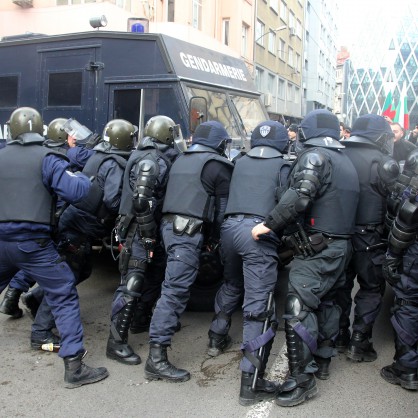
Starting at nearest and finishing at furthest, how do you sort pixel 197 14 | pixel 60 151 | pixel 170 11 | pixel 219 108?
pixel 60 151
pixel 219 108
pixel 170 11
pixel 197 14

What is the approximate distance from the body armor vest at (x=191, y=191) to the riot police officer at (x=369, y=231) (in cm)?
107

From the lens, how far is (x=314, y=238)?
342 centimetres

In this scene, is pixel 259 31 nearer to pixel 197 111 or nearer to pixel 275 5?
pixel 275 5

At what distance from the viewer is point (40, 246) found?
136 inches

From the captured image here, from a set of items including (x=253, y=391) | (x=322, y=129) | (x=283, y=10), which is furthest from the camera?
(x=283, y=10)

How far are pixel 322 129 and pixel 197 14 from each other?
19.4 meters

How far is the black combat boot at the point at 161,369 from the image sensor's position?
3506 millimetres

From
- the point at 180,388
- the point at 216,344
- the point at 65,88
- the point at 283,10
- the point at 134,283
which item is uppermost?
the point at 283,10

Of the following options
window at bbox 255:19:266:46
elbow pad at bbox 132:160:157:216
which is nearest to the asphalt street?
elbow pad at bbox 132:160:157:216

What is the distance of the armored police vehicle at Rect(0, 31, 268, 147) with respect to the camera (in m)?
5.75

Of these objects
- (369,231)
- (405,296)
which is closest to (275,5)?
(369,231)

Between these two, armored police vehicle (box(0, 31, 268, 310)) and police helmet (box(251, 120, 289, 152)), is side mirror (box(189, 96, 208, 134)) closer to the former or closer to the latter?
armored police vehicle (box(0, 31, 268, 310))

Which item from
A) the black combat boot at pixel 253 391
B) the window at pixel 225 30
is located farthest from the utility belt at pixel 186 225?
the window at pixel 225 30

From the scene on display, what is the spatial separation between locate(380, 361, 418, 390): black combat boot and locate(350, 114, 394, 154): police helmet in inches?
65.2
